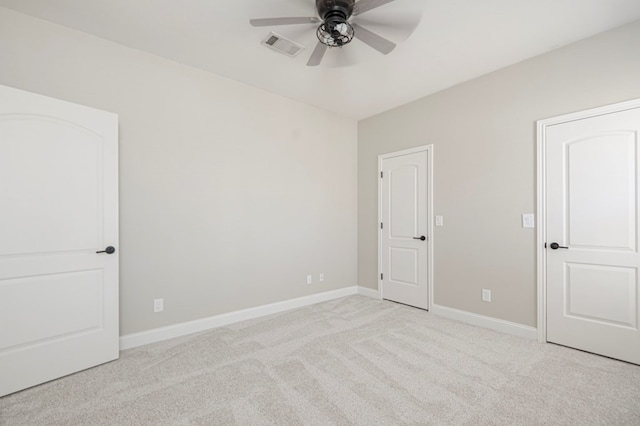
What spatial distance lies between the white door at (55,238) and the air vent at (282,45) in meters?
1.51

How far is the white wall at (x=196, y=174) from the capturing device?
8.23 feet

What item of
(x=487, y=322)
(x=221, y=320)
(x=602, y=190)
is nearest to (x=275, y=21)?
(x=221, y=320)

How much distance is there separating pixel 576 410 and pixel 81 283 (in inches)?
144

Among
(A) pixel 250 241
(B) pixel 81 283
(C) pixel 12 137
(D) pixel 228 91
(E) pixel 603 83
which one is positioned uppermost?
(D) pixel 228 91

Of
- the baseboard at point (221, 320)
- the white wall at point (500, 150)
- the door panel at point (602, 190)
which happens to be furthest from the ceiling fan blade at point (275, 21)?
the baseboard at point (221, 320)

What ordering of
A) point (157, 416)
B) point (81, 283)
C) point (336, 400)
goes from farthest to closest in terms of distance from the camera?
point (81, 283) < point (336, 400) < point (157, 416)

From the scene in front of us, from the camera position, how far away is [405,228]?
13.3 ft

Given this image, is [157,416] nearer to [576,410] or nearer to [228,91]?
[576,410]

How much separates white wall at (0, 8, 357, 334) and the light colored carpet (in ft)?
2.07

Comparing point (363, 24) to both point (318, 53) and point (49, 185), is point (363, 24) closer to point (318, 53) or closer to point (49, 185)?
point (318, 53)

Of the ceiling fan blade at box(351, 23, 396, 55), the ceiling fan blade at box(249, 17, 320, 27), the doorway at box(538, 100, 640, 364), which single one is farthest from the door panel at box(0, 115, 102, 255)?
the doorway at box(538, 100, 640, 364)

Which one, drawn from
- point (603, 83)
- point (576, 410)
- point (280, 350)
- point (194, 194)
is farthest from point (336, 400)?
point (603, 83)

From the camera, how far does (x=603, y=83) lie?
256 cm

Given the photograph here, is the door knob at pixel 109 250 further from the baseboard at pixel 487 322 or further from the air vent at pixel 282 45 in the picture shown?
the baseboard at pixel 487 322
